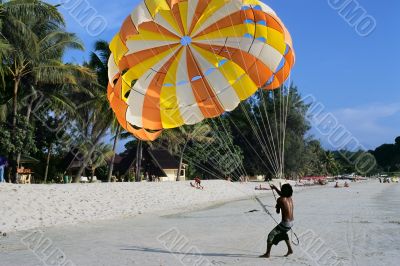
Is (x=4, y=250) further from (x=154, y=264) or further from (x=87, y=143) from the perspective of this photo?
(x=87, y=143)

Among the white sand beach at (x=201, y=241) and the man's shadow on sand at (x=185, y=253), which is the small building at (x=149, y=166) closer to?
the white sand beach at (x=201, y=241)

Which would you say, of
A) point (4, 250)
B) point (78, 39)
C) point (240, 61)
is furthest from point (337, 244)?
point (78, 39)

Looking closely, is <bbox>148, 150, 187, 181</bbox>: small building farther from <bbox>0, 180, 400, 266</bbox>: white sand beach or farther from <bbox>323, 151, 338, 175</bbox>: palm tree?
<bbox>323, 151, 338, 175</bbox>: palm tree

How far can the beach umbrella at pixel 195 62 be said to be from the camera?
12.3 meters

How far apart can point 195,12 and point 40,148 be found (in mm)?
25663

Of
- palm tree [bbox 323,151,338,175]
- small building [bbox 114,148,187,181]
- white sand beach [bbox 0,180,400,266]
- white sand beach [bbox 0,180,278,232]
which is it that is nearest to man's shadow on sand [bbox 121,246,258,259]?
white sand beach [bbox 0,180,400,266]

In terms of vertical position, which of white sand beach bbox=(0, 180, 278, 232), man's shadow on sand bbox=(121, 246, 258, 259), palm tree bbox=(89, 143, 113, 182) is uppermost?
palm tree bbox=(89, 143, 113, 182)

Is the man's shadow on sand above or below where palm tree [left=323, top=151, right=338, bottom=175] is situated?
below

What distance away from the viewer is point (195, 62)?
1318 cm

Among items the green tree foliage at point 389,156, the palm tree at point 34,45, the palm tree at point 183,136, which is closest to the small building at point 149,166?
the palm tree at point 183,136

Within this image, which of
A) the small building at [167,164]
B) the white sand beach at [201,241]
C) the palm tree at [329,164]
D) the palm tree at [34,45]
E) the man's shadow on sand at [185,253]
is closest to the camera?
the white sand beach at [201,241]

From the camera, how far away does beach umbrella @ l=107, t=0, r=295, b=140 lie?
485 inches

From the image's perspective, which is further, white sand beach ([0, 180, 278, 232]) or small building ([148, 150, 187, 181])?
small building ([148, 150, 187, 181])

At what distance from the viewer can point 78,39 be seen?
81.6ft
